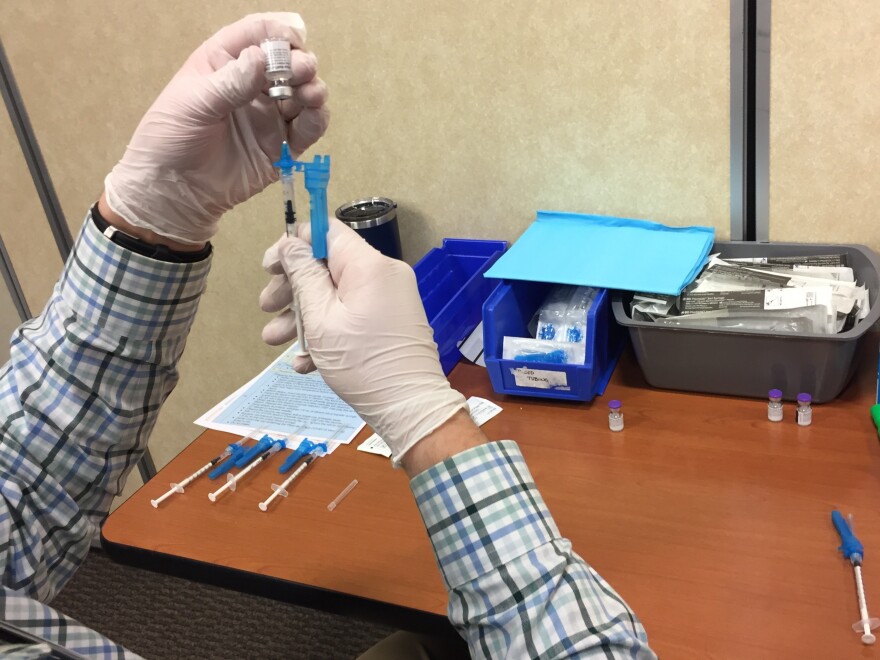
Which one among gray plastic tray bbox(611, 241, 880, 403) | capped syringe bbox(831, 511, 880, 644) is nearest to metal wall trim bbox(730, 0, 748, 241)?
gray plastic tray bbox(611, 241, 880, 403)

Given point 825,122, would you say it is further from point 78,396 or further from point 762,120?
point 78,396

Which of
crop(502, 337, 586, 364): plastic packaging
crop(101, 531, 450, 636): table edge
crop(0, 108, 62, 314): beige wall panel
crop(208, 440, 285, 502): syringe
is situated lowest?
crop(101, 531, 450, 636): table edge

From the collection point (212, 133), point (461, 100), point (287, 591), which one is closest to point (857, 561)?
point (287, 591)

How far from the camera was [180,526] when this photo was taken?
37.7 inches

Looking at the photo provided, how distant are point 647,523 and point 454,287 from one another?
62 cm

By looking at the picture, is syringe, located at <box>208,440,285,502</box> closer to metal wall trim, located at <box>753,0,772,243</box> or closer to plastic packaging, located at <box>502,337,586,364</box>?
plastic packaging, located at <box>502,337,586,364</box>

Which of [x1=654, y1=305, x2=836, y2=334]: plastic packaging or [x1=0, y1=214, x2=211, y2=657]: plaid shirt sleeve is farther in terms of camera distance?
[x1=654, y1=305, x2=836, y2=334]: plastic packaging

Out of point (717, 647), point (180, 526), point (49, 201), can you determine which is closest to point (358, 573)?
point (180, 526)

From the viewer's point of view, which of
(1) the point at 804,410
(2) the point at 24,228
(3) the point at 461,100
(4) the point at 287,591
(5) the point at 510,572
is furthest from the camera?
(2) the point at 24,228

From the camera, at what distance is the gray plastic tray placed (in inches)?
38.3

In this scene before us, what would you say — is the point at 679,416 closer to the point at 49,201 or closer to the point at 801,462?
the point at 801,462

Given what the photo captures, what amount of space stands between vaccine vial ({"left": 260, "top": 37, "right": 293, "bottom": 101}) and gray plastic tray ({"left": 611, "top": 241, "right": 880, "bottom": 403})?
22.2 inches

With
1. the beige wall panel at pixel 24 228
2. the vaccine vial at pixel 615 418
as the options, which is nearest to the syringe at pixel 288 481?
the vaccine vial at pixel 615 418

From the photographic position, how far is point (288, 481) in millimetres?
1015
